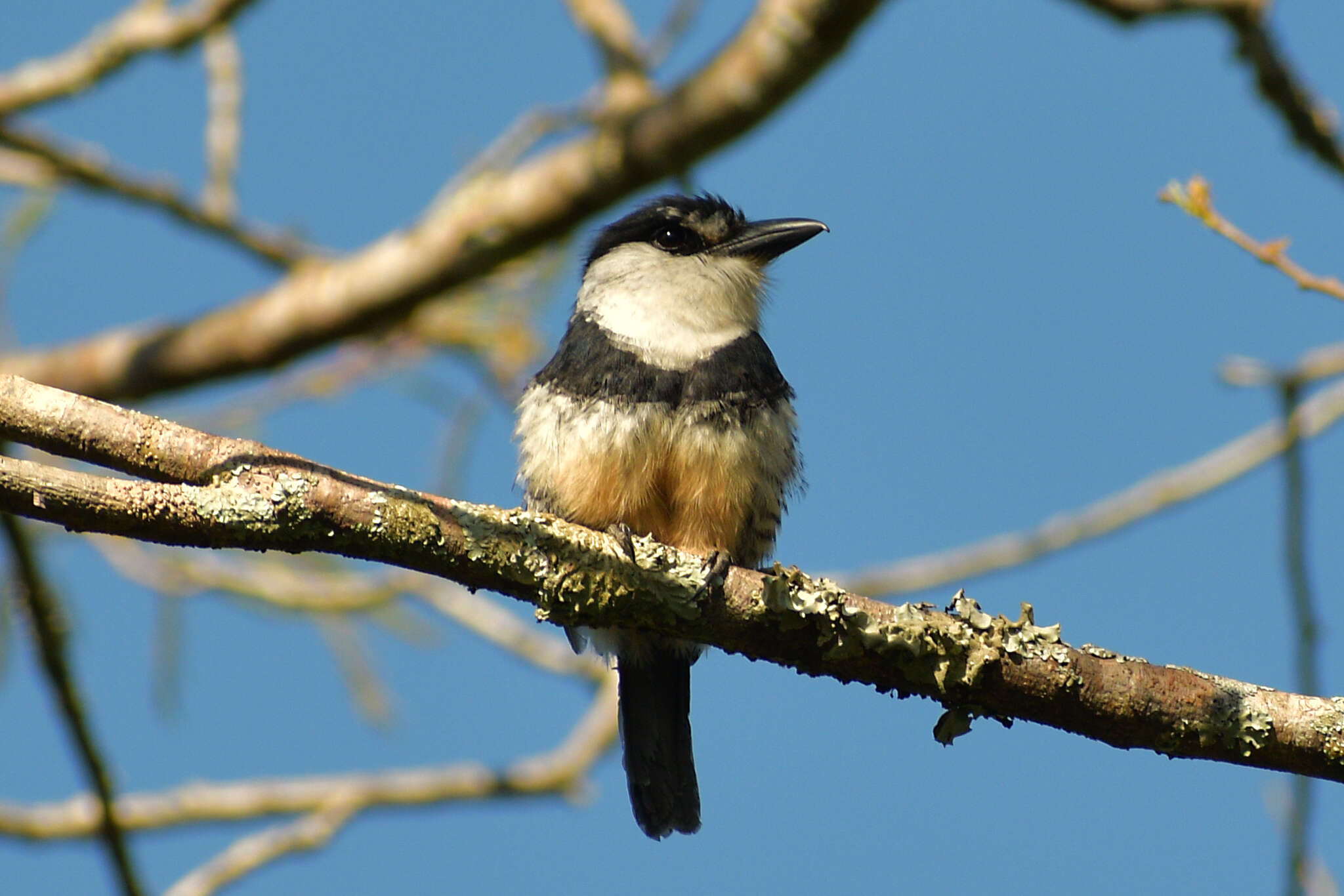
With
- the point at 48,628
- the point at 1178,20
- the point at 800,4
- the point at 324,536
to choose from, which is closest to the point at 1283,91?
the point at 1178,20

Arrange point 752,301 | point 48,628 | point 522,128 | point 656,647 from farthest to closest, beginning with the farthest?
point 752,301 < point 656,647 < point 522,128 < point 48,628

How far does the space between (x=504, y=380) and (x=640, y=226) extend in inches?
28.5

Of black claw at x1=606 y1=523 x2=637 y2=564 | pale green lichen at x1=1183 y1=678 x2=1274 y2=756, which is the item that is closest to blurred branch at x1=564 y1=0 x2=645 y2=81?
black claw at x1=606 y1=523 x2=637 y2=564

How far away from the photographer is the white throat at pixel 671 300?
170 inches

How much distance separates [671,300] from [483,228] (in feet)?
6.34

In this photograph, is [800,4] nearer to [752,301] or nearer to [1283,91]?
[1283,91]

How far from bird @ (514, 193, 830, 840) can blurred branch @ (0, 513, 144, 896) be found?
129 cm

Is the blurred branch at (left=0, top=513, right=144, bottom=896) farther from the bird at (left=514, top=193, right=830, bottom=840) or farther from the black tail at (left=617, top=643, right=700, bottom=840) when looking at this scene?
the black tail at (left=617, top=643, right=700, bottom=840)

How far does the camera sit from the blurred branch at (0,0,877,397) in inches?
84.3

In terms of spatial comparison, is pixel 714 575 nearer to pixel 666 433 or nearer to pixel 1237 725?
pixel 666 433

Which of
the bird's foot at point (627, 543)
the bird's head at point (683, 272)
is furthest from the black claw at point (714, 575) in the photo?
the bird's head at point (683, 272)

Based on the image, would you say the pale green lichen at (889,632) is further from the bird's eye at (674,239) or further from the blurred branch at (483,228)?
the bird's eye at (674,239)

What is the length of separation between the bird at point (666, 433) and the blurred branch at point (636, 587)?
50cm

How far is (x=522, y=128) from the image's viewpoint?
3.59 meters
